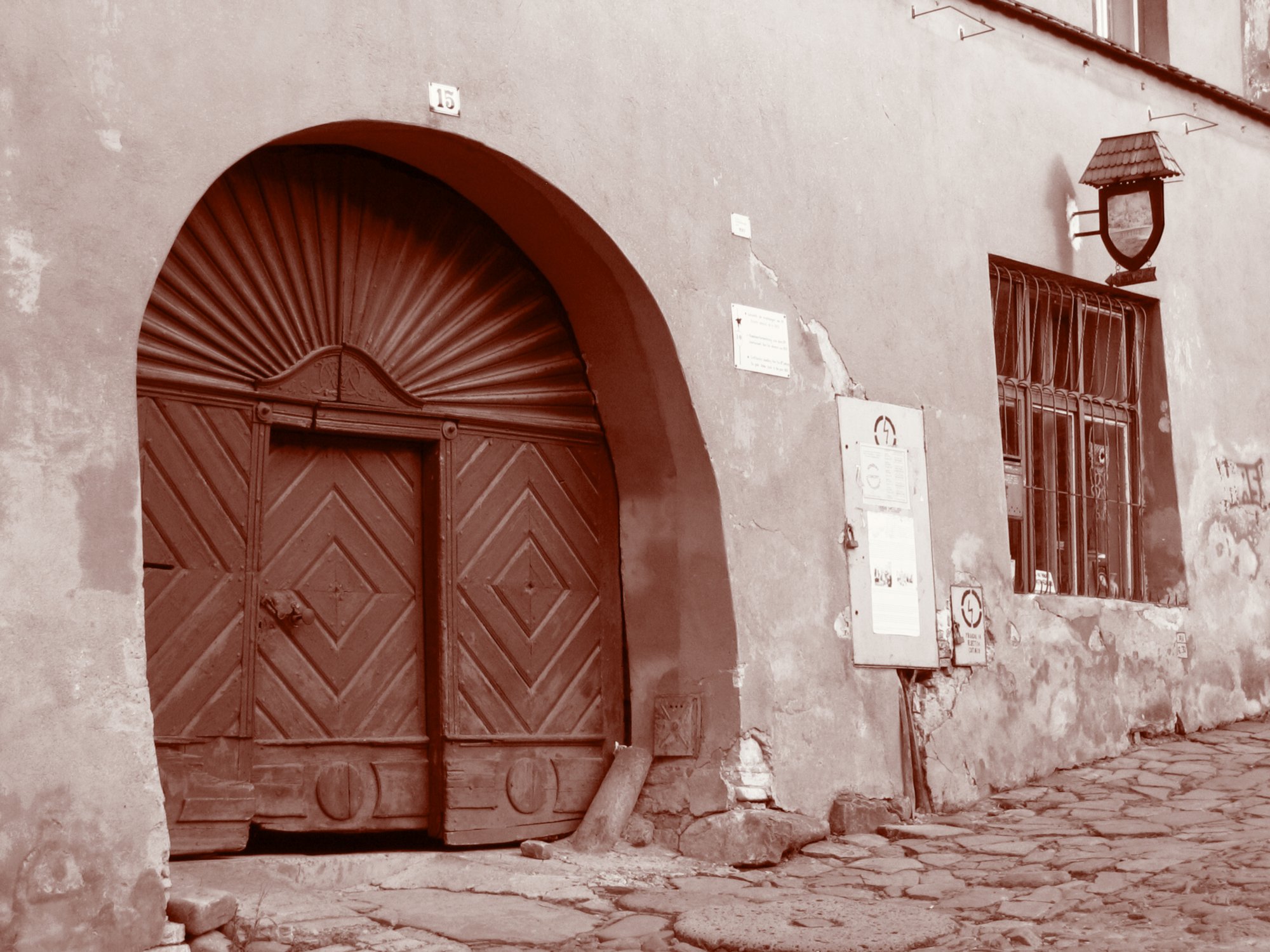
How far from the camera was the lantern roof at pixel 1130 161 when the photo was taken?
26.7 ft

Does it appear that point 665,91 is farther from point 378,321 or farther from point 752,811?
point 752,811

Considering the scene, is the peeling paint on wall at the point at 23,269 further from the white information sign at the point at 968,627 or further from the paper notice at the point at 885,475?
the white information sign at the point at 968,627

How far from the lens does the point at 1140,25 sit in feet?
32.0

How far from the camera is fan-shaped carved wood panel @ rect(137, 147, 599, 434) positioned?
5680 millimetres

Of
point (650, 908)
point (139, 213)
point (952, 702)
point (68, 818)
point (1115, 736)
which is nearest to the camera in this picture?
point (68, 818)

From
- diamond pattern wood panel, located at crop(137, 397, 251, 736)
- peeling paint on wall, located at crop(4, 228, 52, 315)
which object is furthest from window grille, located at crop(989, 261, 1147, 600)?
peeling paint on wall, located at crop(4, 228, 52, 315)

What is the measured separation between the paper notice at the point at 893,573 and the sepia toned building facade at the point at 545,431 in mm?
26

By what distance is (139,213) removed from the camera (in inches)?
196

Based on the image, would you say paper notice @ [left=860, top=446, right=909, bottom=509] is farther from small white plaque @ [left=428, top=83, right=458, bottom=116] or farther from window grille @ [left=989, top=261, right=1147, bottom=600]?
small white plaque @ [left=428, top=83, right=458, bottom=116]

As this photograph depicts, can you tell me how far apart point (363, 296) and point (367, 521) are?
33.5 inches

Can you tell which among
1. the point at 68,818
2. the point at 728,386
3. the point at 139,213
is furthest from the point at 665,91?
the point at 68,818

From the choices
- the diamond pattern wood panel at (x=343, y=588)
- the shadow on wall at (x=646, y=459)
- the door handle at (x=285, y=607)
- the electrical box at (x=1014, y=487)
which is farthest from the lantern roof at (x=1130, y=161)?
the door handle at (x=285, y=607)


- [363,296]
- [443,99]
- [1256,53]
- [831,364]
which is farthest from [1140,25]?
[363,296]

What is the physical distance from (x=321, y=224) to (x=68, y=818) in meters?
2.44
